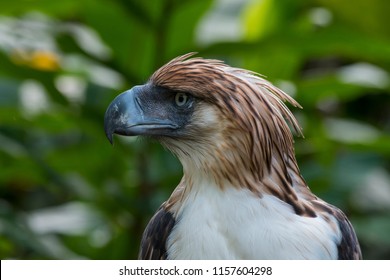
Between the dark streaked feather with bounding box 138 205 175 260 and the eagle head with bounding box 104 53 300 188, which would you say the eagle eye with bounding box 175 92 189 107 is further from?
the dark streaked feather with bounding box 138 205 175 260

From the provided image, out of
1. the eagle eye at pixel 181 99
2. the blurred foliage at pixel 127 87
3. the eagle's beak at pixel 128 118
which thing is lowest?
the blurred foliage at pixel 127 87

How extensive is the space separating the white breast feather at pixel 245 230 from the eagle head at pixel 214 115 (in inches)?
2.3

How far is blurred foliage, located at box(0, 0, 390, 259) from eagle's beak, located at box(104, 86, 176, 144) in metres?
1.13

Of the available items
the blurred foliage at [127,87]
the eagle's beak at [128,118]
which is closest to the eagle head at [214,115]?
the eagle's beak at [128,118]

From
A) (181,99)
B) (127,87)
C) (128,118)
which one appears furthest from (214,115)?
(127,87)

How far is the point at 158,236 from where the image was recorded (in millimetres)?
2195

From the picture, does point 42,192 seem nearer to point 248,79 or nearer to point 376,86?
point 376,86

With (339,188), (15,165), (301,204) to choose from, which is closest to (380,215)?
(339,188)

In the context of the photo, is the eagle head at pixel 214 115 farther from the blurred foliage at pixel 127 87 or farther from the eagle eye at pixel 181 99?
the blurred foliage at pixel 127 87

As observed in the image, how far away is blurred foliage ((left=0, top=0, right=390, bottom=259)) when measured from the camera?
3490mm

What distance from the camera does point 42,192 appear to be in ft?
17.4

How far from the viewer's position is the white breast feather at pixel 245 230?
205 centimetres

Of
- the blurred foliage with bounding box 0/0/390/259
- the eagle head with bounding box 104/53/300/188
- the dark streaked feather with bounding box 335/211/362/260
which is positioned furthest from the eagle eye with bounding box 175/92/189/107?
the blurred foliage with bounding box 0/0/390/259
